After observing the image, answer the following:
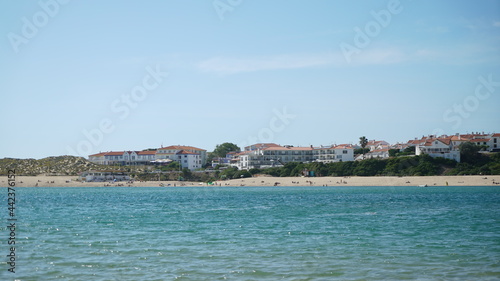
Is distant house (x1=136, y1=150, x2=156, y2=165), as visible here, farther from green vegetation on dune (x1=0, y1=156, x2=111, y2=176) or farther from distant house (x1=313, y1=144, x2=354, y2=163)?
distant house (x1=313, y1=144, x2=354, y2=163)

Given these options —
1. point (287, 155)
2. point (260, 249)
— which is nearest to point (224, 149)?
point (287, 155)

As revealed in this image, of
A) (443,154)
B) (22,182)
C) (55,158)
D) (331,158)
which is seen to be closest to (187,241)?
(443,154)

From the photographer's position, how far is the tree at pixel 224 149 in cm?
17262

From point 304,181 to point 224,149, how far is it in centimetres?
7231

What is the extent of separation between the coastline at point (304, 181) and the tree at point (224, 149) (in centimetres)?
5385

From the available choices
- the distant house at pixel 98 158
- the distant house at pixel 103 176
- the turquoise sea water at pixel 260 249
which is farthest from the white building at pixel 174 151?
the turquoise sea water at pixel 260 249

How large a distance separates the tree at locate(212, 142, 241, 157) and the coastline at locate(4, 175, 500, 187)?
53.8 m

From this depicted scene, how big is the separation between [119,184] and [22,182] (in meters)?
19.8

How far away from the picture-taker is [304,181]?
4070 inches

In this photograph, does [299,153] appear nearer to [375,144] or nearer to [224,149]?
[375,144]

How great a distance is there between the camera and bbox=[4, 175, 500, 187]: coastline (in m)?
87.7

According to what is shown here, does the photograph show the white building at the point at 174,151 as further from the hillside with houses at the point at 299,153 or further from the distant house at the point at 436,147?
the distant house at the point at 436,147

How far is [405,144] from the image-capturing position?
427 feet

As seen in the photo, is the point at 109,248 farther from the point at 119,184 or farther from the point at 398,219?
the point at 119,184
